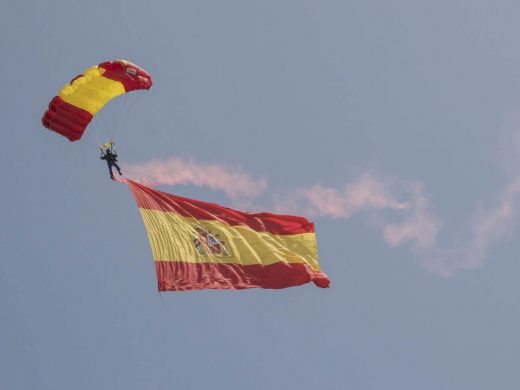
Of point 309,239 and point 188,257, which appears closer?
point 188,257

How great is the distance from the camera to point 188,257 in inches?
1126

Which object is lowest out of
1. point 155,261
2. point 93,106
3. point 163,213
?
point 155,261

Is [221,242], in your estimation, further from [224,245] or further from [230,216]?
[230,216]

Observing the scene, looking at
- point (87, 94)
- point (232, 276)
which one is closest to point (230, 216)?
point (232, 276)

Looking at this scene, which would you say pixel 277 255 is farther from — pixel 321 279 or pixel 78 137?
pixel 78 137

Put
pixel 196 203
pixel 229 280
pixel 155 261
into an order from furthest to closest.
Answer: pixel 196 203, pixel 229 280, pixel 155 261

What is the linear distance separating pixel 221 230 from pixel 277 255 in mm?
1865

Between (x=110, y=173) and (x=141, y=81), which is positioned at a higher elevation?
(x=141, y=81)

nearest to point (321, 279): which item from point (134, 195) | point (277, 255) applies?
point (277, 255)

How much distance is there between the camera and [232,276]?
28891mm

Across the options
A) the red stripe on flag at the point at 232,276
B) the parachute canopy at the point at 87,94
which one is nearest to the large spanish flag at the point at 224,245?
the red stripe on flag at the point at 232,276

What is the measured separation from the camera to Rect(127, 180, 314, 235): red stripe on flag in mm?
30219

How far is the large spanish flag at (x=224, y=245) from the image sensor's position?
28125 millimetres

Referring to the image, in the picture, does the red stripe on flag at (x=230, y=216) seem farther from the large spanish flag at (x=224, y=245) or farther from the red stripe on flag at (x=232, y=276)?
the red stripe on flag at (x=232, y=276)
